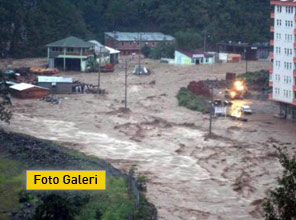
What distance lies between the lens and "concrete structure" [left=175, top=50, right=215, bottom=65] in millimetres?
49750

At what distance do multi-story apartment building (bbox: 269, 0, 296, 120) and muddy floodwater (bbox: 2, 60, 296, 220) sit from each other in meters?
0.99

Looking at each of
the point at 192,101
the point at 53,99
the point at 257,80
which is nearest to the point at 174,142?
the point at 192,101

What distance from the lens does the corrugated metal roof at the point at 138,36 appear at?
56375 millimetres

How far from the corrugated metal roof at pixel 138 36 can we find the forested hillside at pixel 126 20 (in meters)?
1.27

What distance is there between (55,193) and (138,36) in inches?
1699

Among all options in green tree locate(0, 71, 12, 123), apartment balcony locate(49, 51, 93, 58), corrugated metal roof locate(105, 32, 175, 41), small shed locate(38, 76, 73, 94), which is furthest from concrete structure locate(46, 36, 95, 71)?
green tree locate(0, 71, 12, 123)

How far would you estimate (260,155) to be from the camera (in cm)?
2462

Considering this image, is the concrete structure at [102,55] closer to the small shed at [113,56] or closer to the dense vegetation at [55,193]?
the small shed at [113,56]

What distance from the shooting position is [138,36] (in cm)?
5741

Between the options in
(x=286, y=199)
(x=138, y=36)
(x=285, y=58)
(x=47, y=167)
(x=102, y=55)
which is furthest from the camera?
(x=138, y=36)

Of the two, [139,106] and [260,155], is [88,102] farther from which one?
[260,155]

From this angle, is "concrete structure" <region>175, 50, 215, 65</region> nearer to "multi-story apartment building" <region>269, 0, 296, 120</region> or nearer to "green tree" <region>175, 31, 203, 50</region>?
"green tree" <region>175, 31, 203, 50</region>

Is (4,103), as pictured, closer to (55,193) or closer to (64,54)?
(55,193)

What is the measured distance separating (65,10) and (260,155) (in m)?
34.4
